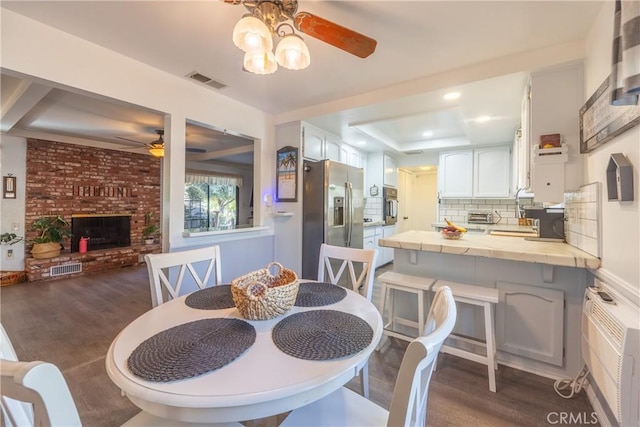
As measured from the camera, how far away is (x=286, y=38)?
52.7 inches

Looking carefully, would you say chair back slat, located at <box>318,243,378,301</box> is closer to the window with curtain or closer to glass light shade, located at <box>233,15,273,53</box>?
glass light shade, located at <box>233,15,273,53</box>

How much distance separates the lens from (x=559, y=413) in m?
1.50

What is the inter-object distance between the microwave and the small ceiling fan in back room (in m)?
4.11

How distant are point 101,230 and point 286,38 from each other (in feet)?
19.3

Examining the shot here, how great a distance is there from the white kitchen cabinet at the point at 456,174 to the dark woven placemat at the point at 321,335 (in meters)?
4.16

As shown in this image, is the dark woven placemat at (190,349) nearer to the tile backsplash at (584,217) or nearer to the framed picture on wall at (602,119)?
the framed picture on wall at (602,119)

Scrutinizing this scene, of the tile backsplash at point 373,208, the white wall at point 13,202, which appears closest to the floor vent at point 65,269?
the white wall at point 13,202

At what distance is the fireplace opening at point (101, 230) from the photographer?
16.0 feet

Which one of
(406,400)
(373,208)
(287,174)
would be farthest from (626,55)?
(373,208)

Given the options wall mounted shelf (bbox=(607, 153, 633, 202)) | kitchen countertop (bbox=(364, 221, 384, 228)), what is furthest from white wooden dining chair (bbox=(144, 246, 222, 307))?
kitchen countertop (bbox=(364, 221, 384, 228))

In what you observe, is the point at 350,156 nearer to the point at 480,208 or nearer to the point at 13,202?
the point at 480,208

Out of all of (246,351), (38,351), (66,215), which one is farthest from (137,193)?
(246,351)

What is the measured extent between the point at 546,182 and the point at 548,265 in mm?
647
